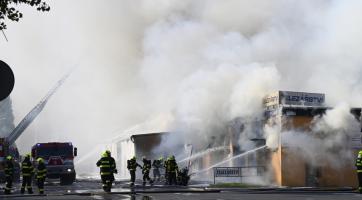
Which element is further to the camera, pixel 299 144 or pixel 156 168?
pixel 156 168

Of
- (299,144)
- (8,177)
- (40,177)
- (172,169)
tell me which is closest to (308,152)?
(299,144)

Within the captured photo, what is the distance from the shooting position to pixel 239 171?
3300 cm

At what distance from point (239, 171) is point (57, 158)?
9.55 metres

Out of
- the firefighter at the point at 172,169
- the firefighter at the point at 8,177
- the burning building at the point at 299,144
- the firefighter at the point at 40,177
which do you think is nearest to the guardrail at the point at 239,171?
the burning building at the point at 299,144

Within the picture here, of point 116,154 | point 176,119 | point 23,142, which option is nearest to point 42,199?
point 176,119

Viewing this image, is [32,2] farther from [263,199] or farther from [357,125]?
[357,125]

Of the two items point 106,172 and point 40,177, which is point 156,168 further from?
point 106,172

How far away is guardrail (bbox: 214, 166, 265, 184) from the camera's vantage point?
32.3 metres

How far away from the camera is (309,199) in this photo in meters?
19.0

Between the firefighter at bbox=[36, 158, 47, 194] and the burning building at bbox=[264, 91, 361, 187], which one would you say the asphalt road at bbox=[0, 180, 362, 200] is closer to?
the firefighter at bbox=[36, 158, 47, 194]

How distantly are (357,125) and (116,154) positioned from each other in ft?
88.6

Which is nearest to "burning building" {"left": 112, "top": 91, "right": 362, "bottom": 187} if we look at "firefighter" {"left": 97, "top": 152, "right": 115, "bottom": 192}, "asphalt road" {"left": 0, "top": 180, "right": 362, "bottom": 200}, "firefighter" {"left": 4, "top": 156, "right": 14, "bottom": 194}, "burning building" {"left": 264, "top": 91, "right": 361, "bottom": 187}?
"burning building" {"left": 264, "top": 91, "right": 361, "bottom": 187}

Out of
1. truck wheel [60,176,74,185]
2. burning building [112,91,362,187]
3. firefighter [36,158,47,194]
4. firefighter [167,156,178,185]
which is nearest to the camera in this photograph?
firefighter [36,158,47,194]

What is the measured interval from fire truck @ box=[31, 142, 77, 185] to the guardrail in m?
7.77
